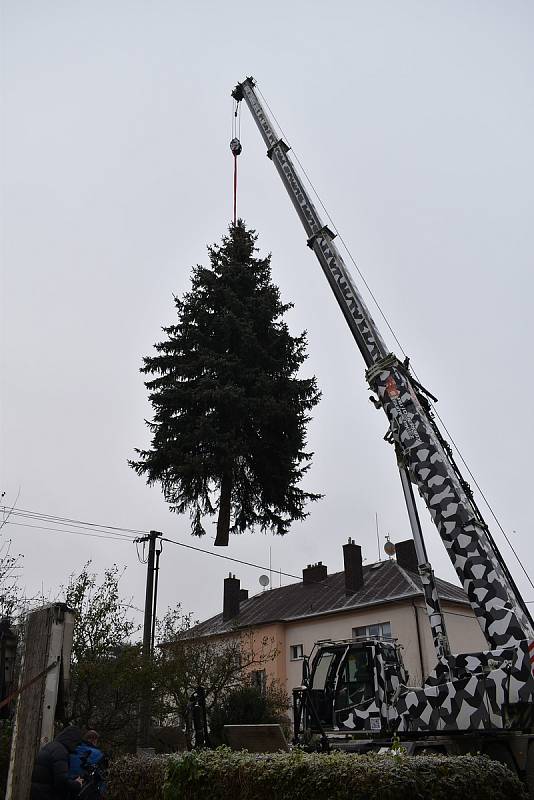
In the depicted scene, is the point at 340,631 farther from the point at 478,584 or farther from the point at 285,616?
the point at 478,584

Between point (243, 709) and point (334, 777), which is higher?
point (243, 709)

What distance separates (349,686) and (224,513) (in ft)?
20.7

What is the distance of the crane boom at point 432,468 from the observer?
8945 mm

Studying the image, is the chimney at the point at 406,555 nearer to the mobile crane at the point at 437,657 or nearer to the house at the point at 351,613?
the house at the point at 351,613

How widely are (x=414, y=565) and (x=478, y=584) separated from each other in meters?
21.5

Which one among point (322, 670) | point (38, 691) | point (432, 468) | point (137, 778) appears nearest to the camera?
point (38, 691)

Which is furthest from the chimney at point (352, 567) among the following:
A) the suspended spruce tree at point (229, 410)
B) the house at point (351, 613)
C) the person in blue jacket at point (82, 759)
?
the person in blue jacket at point (82, 759)

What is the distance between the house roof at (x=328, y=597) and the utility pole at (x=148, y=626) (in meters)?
7.54

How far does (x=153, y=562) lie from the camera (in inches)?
836

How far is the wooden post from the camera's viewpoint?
5945 millimetres

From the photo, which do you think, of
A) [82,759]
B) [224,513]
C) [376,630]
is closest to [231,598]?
[376,630]

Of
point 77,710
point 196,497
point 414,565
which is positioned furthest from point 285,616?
point 77,710

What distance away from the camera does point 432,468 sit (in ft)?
33.9

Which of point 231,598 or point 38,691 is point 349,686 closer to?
point 38,691
